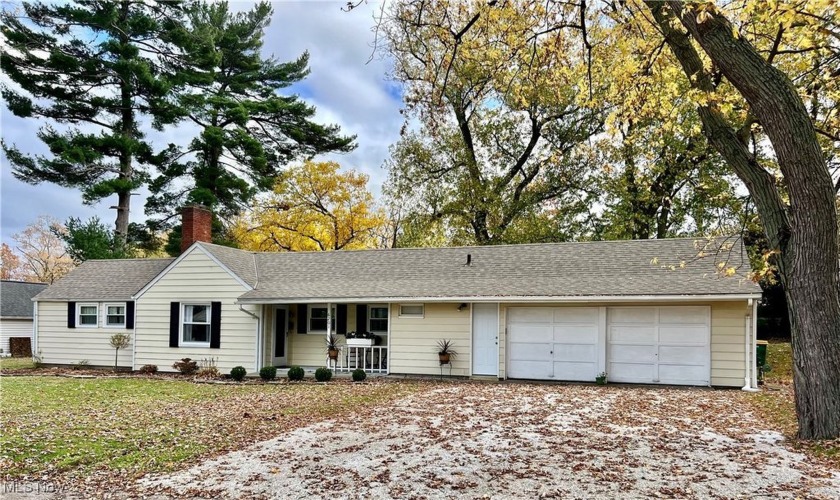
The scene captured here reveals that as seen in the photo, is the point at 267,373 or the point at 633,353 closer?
the point at 633,353

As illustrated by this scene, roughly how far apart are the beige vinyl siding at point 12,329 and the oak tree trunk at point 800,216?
112ft

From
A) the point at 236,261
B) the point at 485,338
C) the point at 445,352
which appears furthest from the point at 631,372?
the point at 236,261

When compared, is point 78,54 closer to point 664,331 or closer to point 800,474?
point 664,331

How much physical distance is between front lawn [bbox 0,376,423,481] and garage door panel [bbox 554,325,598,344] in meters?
4.01

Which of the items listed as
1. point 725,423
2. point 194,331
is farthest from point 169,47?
point 725,423

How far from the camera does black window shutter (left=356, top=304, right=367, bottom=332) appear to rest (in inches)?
687

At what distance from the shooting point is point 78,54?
2717 cm

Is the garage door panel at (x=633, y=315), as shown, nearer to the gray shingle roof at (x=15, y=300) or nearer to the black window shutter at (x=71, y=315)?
the black window shutter at (x=71, y=315)

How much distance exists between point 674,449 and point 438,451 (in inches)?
119

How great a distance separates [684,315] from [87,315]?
18.5 meters

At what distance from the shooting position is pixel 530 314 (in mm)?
15617

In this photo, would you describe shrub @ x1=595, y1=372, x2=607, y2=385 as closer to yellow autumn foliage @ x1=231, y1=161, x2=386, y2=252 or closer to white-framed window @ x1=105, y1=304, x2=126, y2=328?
white-framed window @ x1=105, y1=304, x2=126, y2=328

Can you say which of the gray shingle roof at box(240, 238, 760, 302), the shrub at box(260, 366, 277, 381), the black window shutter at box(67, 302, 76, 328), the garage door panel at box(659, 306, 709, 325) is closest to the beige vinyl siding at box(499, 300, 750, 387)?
the garage door panel at box(659, 306, 709, 325)

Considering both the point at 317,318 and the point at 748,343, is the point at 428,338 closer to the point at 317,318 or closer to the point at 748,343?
the point at 317,318
